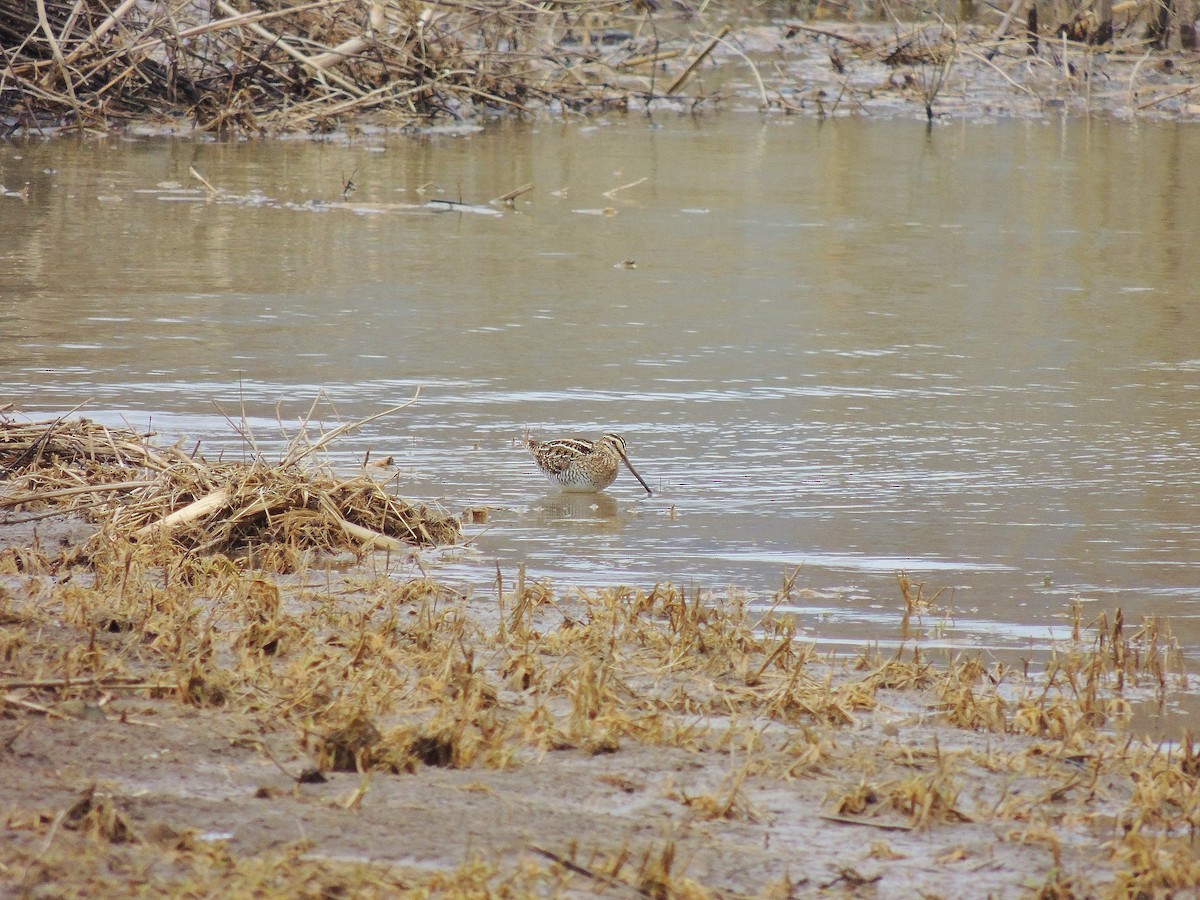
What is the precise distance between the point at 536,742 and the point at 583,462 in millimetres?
Answer: 2994

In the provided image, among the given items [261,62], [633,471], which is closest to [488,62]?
[261,62]

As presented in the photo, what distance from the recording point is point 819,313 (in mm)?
11078

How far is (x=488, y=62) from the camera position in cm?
2067

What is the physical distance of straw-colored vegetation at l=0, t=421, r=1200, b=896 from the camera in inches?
137

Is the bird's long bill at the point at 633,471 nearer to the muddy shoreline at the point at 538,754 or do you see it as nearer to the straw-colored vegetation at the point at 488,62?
A: the muddy shoreline at the point at 538,754

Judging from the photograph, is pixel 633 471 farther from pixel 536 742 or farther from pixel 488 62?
pixel 488 62

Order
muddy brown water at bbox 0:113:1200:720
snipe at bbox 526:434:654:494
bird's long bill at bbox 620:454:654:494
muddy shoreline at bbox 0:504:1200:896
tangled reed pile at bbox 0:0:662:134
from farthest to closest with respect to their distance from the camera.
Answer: tangled reed pile at bbox 0:0:662:134 → bird's long bill at bbox 620:454:654:494 → snipe at bbox 526:434:654:494 → muddy brown water at bbox 0:113:1200:720 → muddy shoreline at bbox 0:504:1200:896

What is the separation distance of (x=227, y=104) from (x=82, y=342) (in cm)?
1006

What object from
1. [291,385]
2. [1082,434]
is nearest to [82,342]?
[291,385]

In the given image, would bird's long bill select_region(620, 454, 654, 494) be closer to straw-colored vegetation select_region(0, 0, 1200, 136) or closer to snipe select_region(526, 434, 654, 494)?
snipe select_region(526, 434, 654, 494)

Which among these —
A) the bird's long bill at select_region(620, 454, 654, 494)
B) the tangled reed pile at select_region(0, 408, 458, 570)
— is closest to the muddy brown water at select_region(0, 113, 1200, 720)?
the bird's long bill at select_region(620, 454, 654, 494)

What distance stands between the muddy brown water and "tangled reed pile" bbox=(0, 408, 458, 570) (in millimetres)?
412

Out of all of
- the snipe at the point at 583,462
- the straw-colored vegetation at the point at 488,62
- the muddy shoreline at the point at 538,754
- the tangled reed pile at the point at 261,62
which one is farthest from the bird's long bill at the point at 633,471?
the tangled reed pile at the point at 261,62

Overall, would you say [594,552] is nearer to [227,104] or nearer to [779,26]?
[227,104]
